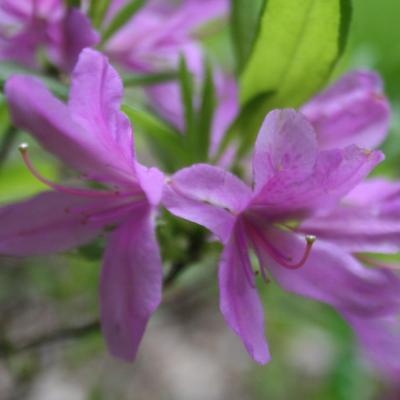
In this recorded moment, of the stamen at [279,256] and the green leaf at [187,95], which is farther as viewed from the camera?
the green leaf at [187,95]

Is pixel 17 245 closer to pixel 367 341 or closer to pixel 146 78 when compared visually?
pixel 146 78

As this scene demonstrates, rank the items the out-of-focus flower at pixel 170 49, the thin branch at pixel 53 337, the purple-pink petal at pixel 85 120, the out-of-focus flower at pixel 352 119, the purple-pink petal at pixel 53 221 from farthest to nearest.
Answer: the thin branch at pixel 53 337 < the out-of-focus flower at pixel 170 49 < the out-of-focus flower at pixel 352 119 < the purple-pink petal at pixel 53 221 < the purple-pink petal at pixel 85 120

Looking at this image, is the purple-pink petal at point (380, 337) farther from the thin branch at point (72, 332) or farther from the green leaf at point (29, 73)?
the green leaf at point (29, 73)

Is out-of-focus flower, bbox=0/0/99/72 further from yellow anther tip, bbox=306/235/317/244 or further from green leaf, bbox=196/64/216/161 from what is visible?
yellow anther tip, bbox=306/235/317/244

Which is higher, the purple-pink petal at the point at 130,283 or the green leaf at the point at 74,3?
the green leaf at the point at 74,3

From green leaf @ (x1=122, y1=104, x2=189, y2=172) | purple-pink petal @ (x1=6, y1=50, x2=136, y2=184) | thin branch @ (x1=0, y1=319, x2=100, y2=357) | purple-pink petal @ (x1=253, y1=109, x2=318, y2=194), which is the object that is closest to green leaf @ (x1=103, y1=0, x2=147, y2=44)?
green leaf @ (x1=122, y1=104, x2=189, y2=172)

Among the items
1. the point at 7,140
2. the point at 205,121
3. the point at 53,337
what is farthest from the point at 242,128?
the point at 53,337

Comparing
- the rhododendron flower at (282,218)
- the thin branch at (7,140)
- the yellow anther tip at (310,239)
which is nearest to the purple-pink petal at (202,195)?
the rhododendron flower at (282,218)

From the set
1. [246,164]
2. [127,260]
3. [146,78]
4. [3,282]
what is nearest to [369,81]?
[246,164]
